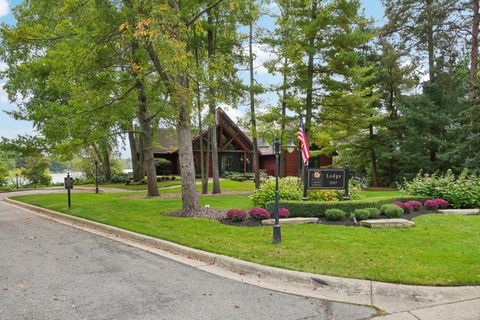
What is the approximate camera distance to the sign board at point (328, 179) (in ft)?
33.9

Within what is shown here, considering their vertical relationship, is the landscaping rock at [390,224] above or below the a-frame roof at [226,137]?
below

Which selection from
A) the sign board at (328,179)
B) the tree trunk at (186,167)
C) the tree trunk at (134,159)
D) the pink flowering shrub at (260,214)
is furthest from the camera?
the tree trunk at (134,159)

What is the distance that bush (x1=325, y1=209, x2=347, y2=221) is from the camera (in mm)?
9383

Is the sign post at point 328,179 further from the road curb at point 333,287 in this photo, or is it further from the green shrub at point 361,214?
the road curb at point 333,287

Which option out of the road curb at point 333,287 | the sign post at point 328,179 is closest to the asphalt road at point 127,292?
the road curb at point 333,287

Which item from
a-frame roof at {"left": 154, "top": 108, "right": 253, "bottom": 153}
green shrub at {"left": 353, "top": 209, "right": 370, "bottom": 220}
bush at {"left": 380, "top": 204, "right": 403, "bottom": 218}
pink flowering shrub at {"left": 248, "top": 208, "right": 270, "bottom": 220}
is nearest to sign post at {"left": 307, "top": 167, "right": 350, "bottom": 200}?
green shrub at {"left": 353, "top": 209, "right": 370, "bottom": 220}

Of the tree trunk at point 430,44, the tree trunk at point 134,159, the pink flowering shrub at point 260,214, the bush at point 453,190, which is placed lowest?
the pink flowering shrub at point 260,214

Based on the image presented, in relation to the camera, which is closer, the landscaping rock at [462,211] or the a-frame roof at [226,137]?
the landscaping rock at [462,211]

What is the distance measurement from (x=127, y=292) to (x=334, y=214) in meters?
6.03

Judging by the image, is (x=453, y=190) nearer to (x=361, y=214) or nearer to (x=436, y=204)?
(x=436, y=204)

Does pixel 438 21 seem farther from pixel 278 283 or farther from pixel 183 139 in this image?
pixel 278 283

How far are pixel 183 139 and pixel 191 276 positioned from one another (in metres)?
6.04

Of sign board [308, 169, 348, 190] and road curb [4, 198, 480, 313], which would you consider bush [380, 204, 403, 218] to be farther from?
road curb [4, 198, 480, 313]

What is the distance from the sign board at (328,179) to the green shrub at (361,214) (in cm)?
120
